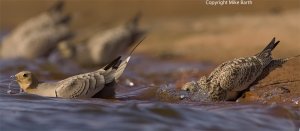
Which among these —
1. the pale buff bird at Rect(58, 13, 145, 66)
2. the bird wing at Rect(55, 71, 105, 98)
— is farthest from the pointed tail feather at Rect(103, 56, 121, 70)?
the pale buff bird at Rect(58, 13, 145, 66)

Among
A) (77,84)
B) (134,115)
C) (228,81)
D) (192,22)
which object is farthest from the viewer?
(192,22)

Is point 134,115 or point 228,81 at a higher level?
point 228,81

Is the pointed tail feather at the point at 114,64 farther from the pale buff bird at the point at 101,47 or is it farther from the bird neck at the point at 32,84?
the pale buff bird at the point at 101,47

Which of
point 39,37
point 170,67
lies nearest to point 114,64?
point 170,67

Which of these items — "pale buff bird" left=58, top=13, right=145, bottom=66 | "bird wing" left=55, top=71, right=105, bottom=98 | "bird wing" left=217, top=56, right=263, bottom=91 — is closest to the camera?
"bird wing" left=55, top=71, right=105, bottom=98

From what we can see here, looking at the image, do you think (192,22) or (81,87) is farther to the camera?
(192,22)

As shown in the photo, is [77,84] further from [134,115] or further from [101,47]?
[101,47]

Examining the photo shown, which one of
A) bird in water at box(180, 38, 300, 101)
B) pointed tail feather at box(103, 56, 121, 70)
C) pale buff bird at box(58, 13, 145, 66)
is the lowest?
bird in water at box(180, 38, 300, 101)

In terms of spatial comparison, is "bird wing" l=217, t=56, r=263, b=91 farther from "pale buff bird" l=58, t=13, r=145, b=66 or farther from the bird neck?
"pale buff bird" l=58, t=13, r=145, b=66
